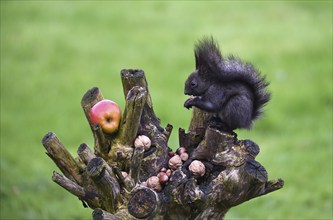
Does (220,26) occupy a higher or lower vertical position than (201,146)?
higher

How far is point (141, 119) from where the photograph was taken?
11.8 ft

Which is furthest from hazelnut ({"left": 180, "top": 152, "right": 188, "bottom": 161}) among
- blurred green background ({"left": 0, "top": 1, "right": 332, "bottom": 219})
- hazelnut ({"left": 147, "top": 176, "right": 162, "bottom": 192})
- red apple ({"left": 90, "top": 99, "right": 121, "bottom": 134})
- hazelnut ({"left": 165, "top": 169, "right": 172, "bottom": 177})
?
blurred green background ({"left": 0, "top": 1, "right": 332, "bottom": 219})

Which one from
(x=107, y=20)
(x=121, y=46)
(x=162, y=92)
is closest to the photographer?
(x=162, y=92)

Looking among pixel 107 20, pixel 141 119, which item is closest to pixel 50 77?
Result: pixel 107 20

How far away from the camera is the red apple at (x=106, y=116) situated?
3.48 metres

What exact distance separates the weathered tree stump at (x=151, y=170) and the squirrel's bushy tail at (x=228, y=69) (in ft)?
0.77

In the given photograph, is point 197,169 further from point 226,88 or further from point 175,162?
point 226,88

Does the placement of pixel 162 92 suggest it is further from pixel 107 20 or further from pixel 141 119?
pixel 141 119

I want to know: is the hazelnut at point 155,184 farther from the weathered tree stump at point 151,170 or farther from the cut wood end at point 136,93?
the cut wood end at point 136,93

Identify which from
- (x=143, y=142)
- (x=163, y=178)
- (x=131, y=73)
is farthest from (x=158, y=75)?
Result: (x=163, y=178)

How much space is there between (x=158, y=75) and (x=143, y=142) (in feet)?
20.1

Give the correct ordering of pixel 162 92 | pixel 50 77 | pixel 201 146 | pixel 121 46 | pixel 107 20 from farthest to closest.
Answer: pixel 107 20 → pixel 121 46 → pixel 50 77 → pixel 162 92 → pixel 201 146

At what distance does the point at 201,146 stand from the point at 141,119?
13.4 inches

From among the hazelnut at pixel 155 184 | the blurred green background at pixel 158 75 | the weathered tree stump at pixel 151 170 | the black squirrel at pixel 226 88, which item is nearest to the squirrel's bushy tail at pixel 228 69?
the black squirrel at pixel 226 88
